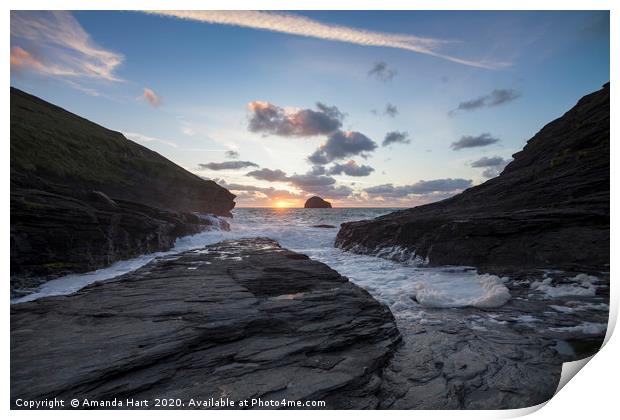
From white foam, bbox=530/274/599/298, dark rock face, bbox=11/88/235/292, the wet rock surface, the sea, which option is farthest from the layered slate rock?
white foam, bbox=530/274/599/298

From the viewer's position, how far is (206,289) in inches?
238

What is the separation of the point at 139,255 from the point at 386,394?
982cm

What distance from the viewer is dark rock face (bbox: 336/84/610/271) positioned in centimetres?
714

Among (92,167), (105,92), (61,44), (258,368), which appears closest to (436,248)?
(258,368)

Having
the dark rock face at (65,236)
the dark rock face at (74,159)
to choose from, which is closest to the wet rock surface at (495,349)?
the dark rock face at (65,236)

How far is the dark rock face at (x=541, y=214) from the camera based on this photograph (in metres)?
7.14

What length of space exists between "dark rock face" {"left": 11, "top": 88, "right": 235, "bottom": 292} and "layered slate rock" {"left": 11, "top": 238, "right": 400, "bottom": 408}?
1228 millimetres

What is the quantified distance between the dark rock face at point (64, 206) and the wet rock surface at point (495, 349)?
613cm

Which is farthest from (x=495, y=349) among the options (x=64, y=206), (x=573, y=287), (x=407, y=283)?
(x=64, y=206)

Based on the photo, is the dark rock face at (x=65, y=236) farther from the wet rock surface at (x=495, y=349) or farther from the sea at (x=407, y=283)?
the wet rock surface at (x=495, y=349)

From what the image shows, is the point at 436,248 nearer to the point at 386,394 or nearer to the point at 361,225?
the point at 361,225

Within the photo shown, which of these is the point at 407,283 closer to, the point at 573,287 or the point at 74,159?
the point at 573,287

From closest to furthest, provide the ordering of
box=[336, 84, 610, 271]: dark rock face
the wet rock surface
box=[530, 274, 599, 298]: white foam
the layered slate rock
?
the layered slate rock < the wet rock surface < box=[530, 274, 599, 298]: white foam < box=[336, 84, 610, 271]: dark rock face

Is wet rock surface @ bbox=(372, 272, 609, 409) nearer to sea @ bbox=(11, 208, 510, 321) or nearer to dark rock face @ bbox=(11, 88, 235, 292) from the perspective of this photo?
sea @ bbox=(11, 208, 510, 321)
